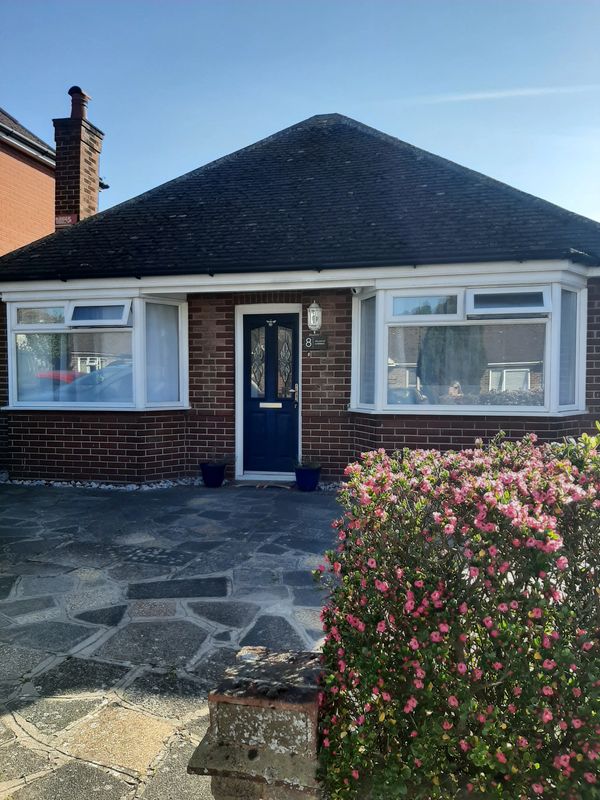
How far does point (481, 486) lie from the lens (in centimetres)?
173

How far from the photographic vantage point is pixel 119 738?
2.35 meters

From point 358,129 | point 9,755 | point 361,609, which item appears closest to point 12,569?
point 9,755

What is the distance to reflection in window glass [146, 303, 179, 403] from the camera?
804cm

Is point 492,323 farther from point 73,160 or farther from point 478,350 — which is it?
point 73,160

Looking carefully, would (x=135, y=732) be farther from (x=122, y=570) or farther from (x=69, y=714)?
(x=122, y=570)

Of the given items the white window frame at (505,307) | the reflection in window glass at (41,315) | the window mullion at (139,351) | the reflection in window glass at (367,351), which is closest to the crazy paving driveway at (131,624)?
the window mullion at (139,351)

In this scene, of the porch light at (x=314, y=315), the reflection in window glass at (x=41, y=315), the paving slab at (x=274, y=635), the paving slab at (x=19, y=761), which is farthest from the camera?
the reflection in window glass at (x=41, y=315)

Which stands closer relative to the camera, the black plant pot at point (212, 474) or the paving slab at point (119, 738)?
the paving slab at point (119, 738)

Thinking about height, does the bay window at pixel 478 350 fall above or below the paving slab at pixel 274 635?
above

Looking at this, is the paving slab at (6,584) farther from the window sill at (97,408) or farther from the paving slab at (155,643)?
the window sill at (97,408)

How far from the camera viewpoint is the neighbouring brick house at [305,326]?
22.8ft

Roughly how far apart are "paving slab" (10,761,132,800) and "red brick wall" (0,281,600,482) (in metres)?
5.51

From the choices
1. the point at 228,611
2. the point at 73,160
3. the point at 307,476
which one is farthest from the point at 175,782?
the point at 73,160

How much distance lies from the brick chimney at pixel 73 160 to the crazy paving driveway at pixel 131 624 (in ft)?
19.7
